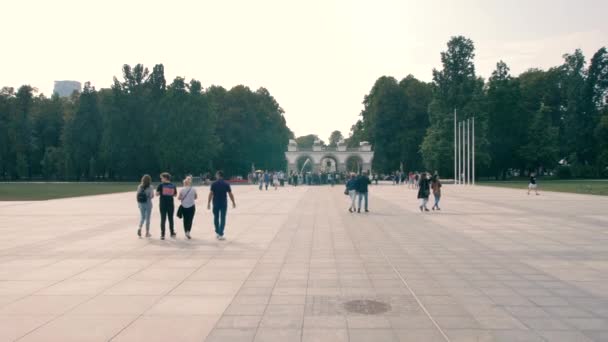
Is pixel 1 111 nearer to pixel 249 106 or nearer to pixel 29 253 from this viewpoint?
pixel 249 106

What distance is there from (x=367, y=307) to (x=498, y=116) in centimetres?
6963

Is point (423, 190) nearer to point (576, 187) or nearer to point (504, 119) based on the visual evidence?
point (576, 187)

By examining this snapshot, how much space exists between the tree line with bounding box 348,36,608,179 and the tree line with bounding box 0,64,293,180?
19.0 m

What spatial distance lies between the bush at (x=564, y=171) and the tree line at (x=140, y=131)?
41.9 metres

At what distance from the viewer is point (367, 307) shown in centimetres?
653

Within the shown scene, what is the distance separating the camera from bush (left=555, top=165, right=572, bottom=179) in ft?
243

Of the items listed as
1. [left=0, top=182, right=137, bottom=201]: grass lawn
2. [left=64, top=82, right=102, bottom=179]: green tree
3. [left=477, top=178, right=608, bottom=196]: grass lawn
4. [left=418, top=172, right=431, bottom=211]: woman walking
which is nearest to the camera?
[left=418, top=172, right=431, bottom=211]: woman walking

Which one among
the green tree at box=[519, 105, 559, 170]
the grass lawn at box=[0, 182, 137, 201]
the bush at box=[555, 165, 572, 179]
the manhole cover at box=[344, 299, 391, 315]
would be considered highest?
the green tree at box=[519, 105, 559, 170]

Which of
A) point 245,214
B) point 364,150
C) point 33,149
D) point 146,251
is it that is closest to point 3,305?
point 146,251

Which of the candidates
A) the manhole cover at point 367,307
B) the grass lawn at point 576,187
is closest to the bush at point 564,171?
the grass lawn at point 576,187

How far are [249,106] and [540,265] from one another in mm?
71916

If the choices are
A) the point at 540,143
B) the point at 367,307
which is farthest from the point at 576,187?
the point at 367,307

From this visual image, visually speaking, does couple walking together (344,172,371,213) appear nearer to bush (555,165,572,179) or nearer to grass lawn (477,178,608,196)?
grass lawn (477,178,608,196)

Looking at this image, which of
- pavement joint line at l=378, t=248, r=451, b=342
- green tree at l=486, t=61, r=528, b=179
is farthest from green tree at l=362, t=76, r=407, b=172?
pavement joint line at l=378, t=248, r=451, b=342
